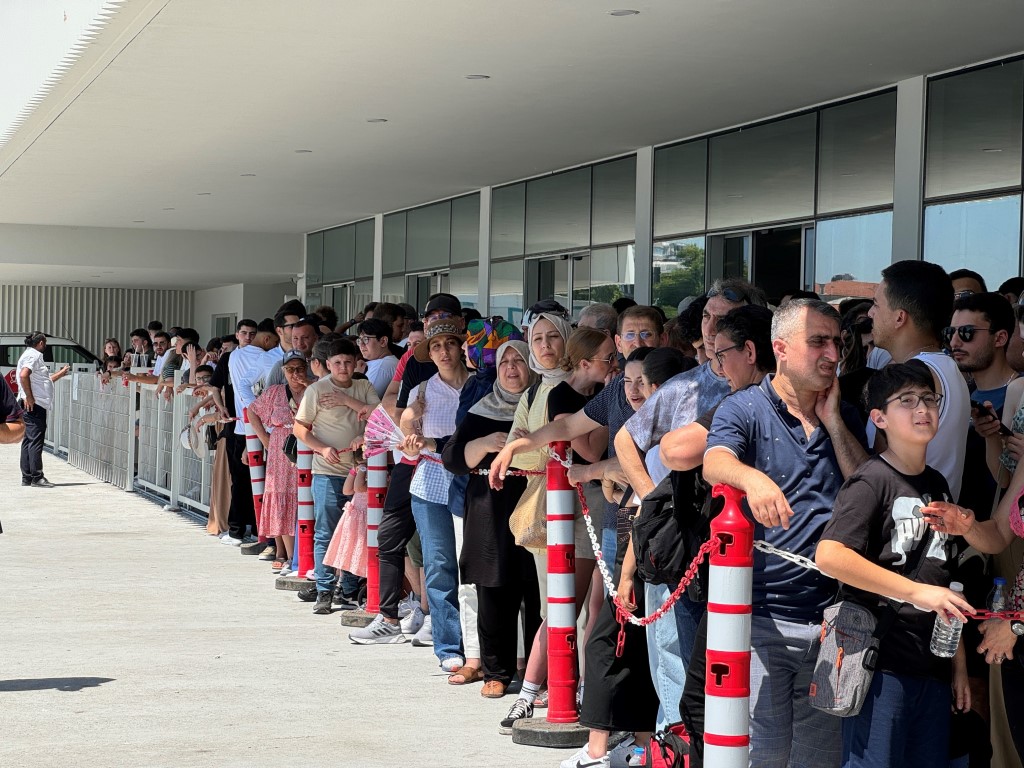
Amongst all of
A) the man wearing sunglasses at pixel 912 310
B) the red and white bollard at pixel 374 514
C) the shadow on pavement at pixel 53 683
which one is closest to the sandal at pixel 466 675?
the red and white bollard at pixel 374 514

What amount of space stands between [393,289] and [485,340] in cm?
1877

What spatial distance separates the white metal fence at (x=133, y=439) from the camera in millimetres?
15195

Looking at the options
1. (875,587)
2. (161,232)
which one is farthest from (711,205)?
(161,232)

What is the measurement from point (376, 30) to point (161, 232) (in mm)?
21398

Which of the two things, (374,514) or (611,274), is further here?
(611,274)

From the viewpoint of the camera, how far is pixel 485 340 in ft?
26.2

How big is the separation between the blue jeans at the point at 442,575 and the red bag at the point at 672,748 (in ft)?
10.6

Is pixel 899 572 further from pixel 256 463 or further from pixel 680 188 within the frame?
pixel 680 188

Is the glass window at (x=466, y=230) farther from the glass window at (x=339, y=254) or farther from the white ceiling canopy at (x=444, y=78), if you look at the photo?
the glass window at (x=339, y=254)

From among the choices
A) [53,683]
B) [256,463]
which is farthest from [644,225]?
[53,683]

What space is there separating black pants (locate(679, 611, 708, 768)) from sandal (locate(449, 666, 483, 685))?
3.05 metres

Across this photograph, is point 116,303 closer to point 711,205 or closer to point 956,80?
point 711,205

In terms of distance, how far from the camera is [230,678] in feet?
24.7

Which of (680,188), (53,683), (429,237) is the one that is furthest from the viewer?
(429,237)
